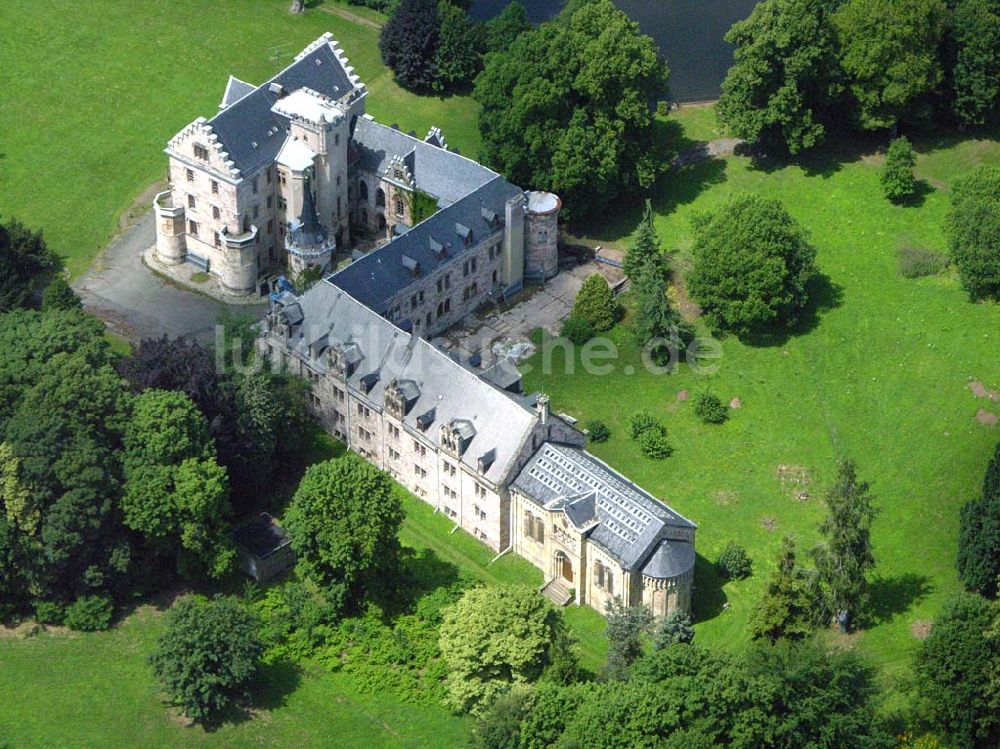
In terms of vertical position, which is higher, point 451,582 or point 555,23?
point 555,23

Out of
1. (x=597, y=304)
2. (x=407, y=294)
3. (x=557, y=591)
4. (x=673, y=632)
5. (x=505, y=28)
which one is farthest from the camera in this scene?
(x=505, y=28)

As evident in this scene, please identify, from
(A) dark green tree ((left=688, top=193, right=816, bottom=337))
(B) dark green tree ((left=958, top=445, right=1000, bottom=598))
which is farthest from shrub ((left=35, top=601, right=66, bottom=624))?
(B) dark green tree ((left=958, top=445, right=1000, bottom=598))

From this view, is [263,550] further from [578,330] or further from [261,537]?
[578,330]

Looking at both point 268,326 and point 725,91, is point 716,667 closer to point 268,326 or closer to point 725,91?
point 268,326

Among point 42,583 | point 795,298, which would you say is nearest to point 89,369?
point 42,583

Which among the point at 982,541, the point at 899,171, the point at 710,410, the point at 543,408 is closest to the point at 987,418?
the point at 982,541

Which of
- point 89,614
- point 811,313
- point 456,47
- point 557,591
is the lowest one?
point 557,591

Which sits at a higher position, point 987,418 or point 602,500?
point 602,500

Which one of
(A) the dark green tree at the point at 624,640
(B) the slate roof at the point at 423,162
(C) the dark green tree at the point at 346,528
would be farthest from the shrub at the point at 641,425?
(B) the slate roof at the point at 423,162
